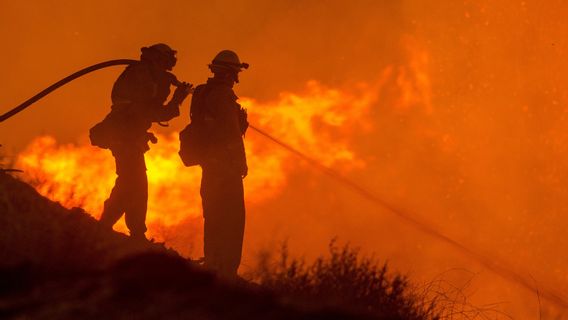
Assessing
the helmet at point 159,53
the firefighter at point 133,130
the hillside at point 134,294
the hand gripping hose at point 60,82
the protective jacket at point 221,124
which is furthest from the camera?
the helmet at point 159,53

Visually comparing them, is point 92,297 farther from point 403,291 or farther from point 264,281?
point 403,291

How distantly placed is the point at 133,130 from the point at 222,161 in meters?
1.14

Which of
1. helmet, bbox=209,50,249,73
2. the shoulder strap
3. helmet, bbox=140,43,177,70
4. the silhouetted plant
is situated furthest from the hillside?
helmet, bbox=140,43,177,70

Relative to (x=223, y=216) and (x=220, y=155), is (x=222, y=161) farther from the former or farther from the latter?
(x=223, y=216)

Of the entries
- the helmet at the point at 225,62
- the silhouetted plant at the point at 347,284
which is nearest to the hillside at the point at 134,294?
the silhouetted plant at the point at 347,284

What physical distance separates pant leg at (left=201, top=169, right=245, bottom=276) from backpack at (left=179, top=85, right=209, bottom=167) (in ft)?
0.80

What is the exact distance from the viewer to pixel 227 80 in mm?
11266

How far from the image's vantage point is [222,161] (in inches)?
440

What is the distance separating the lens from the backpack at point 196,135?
1117cm

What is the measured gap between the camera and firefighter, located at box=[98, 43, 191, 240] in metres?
11.2

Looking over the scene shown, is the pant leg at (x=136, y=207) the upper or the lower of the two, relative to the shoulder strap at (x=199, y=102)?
lower

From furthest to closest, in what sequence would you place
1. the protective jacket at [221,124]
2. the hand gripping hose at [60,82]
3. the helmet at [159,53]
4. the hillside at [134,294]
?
the helmet at [159,53], the protective jacket at [221,124], the hand gripping hose at [60,82], the hillside at [134,294]

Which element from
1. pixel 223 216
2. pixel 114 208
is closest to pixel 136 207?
pixel 114 208

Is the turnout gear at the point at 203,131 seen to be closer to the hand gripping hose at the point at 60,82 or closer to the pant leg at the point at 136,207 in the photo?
the pant leg at the point at 136,207
